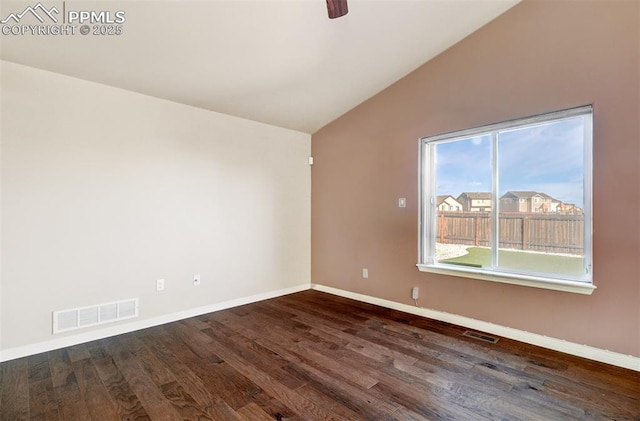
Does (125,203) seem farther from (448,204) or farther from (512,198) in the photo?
(512,198)

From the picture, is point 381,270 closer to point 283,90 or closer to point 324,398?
point 324,398

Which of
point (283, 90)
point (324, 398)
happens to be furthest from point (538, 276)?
point (283, 90)

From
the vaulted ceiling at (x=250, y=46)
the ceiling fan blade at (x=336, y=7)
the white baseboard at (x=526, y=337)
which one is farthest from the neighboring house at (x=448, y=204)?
the ceiling fan blade at (x=336, y=7)

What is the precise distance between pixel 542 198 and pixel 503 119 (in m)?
0.83

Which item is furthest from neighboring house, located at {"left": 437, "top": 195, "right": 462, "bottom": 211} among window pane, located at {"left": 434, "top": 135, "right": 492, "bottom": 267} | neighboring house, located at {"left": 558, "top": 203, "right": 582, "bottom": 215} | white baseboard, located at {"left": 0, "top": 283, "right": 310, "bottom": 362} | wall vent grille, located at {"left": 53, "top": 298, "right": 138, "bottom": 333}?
wall vent grille, located at {"left": 53, "top": 298, "right": 138, "bottom": 333}

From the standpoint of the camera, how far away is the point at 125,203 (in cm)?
301

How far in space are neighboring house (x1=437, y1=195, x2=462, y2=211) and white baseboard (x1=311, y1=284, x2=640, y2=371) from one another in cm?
117

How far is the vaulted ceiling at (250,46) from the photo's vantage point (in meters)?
2.27

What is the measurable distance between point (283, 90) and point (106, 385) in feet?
10.3

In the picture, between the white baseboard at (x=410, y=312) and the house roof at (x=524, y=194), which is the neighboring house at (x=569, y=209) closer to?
the house roof at (x=524, y=194)

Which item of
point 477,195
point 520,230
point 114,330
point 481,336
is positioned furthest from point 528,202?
point 114,330

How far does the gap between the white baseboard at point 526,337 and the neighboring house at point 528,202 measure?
1133mm

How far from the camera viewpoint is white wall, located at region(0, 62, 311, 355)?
2500mm

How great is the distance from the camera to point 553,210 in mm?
2680
